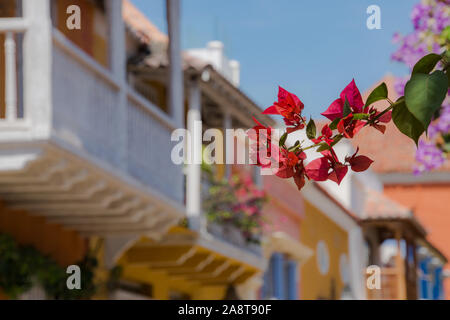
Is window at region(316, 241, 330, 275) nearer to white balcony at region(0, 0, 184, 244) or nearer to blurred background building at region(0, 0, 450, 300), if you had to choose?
blurred background building at region(0, 0, 450, 300)

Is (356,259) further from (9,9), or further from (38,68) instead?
(38,68)

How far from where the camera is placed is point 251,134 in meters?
2.94

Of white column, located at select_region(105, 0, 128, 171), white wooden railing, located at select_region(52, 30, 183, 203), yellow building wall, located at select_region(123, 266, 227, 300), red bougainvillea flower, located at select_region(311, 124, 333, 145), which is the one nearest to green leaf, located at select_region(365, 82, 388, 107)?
red bougainvillea flower, located at select_region(311, 124, 333, 145)

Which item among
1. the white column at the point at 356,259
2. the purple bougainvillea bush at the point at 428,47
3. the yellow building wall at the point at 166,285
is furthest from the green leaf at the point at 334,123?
the white column at the point at 356,259

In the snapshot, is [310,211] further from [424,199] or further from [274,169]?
[274,169]

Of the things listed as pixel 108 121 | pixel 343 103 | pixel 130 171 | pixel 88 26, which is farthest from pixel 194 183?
pixel 343 103

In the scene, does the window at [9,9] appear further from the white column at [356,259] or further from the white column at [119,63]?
the white column at [356,259]

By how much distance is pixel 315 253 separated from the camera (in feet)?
92.7

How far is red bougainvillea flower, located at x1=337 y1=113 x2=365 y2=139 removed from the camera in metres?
2.89

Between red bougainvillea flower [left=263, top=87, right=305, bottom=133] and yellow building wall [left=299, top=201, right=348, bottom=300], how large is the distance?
923 inches

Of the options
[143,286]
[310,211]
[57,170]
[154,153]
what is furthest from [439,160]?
[310,211]

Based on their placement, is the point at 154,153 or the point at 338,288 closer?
the point at 154,153

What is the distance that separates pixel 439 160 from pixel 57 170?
4162 millimetres

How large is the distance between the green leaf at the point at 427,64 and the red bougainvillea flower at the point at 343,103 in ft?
0.52
